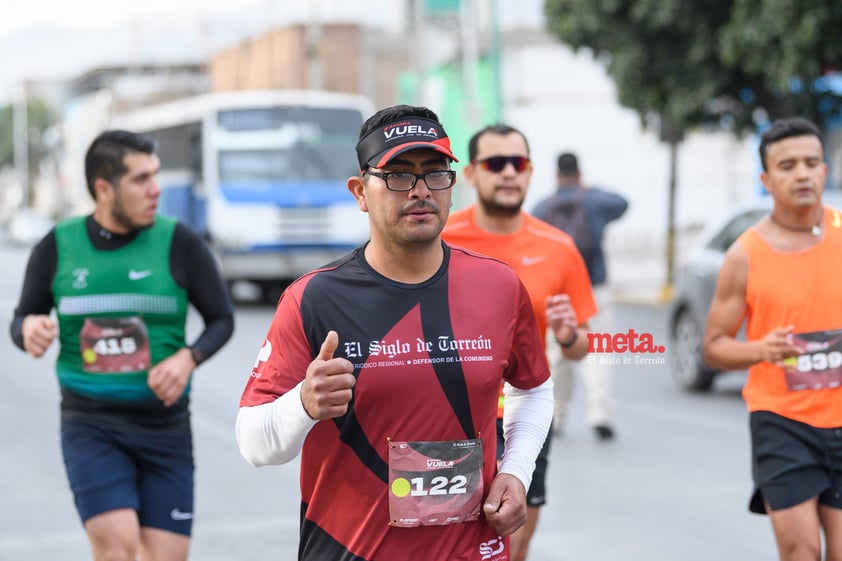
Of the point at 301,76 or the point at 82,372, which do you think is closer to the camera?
the point at 82,372

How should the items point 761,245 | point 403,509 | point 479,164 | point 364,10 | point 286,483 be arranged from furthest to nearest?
point 364,10 < point 286,483 < point 479,164 < point 761,245 < point 403,509

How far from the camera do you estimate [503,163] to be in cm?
613

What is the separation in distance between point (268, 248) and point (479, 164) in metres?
17.5

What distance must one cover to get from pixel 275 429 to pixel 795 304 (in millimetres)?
2509

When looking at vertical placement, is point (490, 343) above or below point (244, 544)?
above

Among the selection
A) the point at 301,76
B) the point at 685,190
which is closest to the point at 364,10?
the point at 301,76

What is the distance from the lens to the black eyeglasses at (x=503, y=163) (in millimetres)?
6121

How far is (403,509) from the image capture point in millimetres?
3594

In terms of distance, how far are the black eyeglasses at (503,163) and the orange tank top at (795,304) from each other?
1.09m

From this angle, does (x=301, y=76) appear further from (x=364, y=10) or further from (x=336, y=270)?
(x=336, y=270)

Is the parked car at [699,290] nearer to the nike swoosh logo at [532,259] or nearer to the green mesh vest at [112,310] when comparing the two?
the nike swoosh logo at [532,259]

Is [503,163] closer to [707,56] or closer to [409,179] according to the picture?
[409,179]

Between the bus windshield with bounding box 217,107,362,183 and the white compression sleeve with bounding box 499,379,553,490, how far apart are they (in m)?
20.1

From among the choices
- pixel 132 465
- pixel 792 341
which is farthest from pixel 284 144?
pixel 792 341
